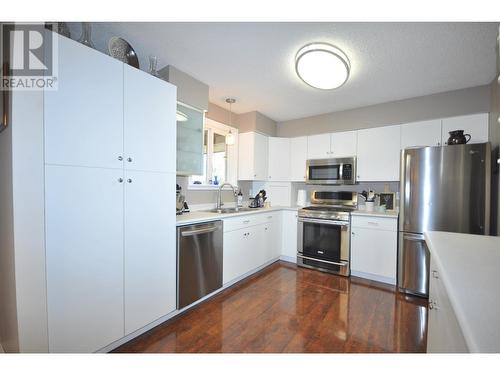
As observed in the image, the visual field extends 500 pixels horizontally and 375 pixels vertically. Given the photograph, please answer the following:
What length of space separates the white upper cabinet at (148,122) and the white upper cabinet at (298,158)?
7.69ft

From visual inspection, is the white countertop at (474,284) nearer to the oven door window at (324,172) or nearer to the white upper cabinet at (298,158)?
the oven door window at (324,172)

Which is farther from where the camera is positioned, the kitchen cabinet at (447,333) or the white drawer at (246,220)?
the white drawer at (246,220)

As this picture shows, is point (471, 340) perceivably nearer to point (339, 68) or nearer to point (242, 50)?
point (339, 68)

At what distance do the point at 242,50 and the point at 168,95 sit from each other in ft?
2.46

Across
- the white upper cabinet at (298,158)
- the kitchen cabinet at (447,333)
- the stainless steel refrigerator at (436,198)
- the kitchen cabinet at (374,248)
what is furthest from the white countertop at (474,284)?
the white upper cabinet at (298,158)

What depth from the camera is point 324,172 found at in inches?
132

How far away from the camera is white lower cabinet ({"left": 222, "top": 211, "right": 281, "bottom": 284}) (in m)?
2.45

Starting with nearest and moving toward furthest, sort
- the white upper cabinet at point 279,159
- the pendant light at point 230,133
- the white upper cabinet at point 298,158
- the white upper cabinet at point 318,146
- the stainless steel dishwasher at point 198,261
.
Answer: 1. the stainless steel dishwasher at point 198,261
2. the pendant light at point 230,133
3. the white upper cabinet at point 318,146
4. the white upper cabinet at point 298,158
5. the white upper cabinet at point 279,159

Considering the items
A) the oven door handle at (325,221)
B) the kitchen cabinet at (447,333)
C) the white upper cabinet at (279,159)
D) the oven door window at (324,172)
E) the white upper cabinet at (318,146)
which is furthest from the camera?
the white upper cabinet at (279,159)

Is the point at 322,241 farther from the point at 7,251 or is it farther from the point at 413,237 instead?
the point at 7,251

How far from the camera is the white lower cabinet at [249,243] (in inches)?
96.5

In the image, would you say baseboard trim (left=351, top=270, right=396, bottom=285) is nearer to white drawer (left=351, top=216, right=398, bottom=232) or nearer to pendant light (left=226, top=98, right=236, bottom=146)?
white drawer (left=351, top=216, right=398, bottom=232)

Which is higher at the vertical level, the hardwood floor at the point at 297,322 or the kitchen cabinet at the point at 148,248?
the kitchen cabinet at the point at 148,248

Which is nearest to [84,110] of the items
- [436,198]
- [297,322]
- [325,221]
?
[297,322]
